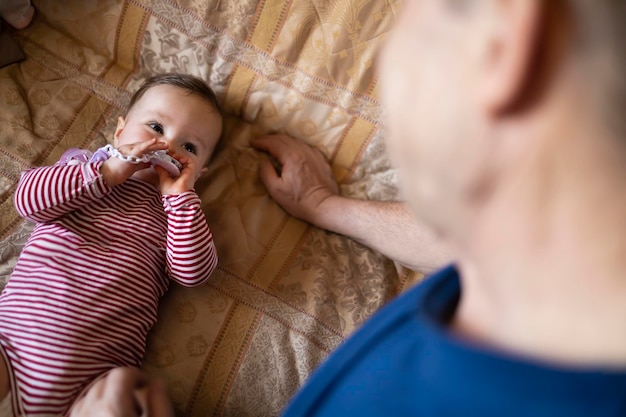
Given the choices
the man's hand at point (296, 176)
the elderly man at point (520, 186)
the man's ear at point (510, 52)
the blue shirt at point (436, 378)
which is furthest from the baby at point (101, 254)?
the man's ear at point (510, 52)

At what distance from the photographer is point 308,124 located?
145 cm

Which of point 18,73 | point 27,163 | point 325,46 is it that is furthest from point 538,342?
point 18,73

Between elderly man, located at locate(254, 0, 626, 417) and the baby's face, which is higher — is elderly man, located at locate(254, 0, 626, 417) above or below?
above

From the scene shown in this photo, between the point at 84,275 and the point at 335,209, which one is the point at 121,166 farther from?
the point at 335,209

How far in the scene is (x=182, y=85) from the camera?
1346 mm

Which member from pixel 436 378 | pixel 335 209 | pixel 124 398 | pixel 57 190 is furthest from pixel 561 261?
pixel 57 190

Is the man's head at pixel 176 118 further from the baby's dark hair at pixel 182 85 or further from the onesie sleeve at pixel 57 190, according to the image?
the onesie sleeve at pixel 57 190

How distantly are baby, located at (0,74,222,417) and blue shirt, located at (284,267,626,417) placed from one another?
20.9 inches

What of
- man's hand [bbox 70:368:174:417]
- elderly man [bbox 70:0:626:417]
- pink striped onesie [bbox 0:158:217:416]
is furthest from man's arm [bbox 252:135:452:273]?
elderly man [bbox 70:0:626:417]

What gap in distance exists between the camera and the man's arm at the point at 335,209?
1.25 metres

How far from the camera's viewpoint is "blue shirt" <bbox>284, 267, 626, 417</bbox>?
43 centimetres

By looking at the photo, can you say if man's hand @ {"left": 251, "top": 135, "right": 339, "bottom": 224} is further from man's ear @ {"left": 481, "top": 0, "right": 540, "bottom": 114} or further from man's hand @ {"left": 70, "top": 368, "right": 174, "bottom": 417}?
man's ear @ {"left": 481, "top": 0, "right": 540, "bottom": 114}

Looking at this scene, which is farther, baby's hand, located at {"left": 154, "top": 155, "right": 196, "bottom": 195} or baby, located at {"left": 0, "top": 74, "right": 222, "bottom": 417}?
baby's hand, located at {"left": 154, "top": 155, "right": 196, "bottom": 195}

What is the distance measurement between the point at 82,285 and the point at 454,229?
854mm
